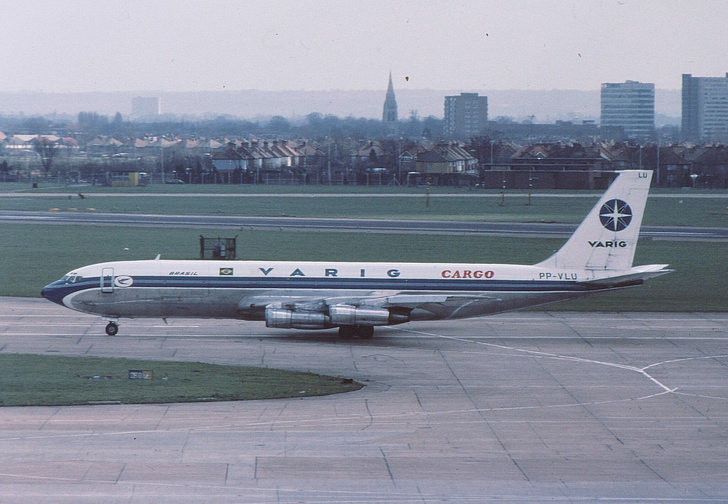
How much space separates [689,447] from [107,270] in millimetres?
33411

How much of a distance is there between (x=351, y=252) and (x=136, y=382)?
4839 cm

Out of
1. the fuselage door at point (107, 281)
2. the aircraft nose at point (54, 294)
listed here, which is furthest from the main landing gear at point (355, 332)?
the aircraft nose at point (54, 294)

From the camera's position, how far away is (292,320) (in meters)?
49.9

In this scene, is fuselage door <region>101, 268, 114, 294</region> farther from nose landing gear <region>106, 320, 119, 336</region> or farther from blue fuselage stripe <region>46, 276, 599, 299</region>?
nose landing gear <region>106, 320, 119, 336</region>

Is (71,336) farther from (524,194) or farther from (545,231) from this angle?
(524,194)

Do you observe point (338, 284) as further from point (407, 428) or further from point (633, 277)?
point (407, 428)

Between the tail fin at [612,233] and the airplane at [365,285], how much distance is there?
6cm

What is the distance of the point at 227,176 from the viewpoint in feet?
642

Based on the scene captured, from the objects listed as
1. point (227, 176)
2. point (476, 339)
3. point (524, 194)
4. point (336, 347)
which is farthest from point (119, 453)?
point (227, 176)

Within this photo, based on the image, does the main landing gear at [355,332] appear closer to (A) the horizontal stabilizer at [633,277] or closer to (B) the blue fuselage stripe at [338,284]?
(B) the blue fuselage stripe at [338,284]

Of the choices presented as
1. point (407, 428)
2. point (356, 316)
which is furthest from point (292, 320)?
point (407, 428)

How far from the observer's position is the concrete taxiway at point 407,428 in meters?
25.4

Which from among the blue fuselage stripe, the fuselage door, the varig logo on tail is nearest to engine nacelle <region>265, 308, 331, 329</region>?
the blue fuselage stripe

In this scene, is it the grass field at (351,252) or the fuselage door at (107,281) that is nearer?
the fuselage door at (107,281)
